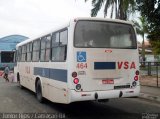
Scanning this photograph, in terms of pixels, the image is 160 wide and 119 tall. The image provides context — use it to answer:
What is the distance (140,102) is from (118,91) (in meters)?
3.45

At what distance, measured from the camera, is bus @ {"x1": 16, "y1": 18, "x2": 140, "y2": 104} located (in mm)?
9398

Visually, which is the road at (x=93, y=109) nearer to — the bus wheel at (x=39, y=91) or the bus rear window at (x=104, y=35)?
the bus wheel at (x=39, y=91)

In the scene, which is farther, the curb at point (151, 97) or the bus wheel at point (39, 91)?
the curb at point (151, 97)

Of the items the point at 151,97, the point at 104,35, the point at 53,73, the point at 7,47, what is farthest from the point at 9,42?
the point at 104,35

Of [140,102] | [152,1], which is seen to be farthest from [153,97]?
[152,1]

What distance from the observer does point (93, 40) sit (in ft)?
32.2

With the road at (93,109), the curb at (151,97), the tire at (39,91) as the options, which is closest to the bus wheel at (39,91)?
the tire at (39,91)

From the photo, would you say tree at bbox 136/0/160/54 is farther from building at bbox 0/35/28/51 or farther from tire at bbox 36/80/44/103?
building at bbox 0/35/28/51

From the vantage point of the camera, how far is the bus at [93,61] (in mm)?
9398

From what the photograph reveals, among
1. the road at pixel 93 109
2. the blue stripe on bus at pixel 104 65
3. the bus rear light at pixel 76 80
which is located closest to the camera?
the bus rear light at pixel 76 80

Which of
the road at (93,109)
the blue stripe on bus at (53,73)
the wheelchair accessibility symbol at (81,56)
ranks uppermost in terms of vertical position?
the wheelchair accessibility symbol at (81,56)

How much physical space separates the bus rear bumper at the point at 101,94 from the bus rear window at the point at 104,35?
54.8 inches

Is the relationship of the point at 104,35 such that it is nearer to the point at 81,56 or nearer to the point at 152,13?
the point at 81,56

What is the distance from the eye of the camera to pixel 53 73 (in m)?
10.9
